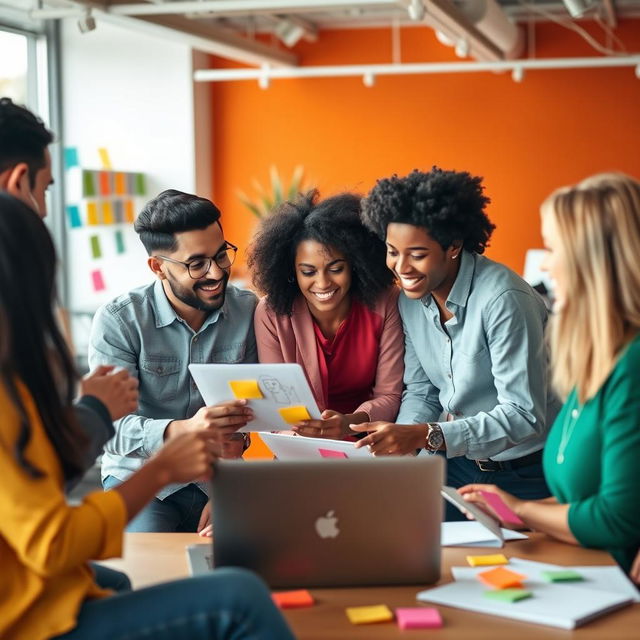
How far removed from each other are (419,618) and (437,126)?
19.3 ft

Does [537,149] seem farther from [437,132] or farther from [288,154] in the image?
[288,154]

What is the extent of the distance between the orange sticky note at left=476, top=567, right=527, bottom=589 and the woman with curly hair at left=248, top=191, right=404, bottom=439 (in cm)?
107

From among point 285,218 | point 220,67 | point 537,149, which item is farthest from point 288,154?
point 285,218

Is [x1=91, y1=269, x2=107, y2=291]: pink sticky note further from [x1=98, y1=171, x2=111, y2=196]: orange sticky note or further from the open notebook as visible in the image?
the open notebook

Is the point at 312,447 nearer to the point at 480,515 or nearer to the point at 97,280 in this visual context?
the point at 480,515

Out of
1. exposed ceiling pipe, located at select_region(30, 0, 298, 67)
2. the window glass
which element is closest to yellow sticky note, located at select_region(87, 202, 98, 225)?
the window glass

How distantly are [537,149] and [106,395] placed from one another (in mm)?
5769

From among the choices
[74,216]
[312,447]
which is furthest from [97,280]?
[312,447]

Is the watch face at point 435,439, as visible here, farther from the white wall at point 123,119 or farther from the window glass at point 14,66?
the window glass at point 14,66

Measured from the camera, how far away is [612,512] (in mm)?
1854

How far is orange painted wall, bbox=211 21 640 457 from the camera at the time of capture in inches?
275

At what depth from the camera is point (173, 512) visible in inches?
111

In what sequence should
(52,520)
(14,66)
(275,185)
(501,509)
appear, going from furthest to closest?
(275,185) → (14,66) → (501,509) → (52,520)

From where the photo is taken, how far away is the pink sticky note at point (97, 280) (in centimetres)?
683
